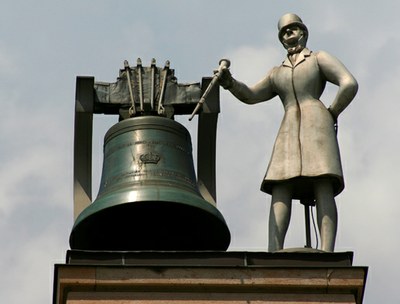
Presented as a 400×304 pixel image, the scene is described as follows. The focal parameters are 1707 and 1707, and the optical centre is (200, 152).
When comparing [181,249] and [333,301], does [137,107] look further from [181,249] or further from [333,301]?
[333,301]

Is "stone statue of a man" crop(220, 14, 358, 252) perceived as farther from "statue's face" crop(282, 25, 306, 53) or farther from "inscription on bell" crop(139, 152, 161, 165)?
"inscription on bell" crop(139, 152, 161, 165)

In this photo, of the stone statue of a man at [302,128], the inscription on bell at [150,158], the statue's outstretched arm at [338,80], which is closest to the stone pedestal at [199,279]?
the stone statue of a man at [302,128]

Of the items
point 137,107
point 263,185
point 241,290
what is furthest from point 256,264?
point 137,107

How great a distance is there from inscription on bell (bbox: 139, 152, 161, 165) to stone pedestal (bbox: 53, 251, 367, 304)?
1.73 meters

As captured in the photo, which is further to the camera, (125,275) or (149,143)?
(149,143)

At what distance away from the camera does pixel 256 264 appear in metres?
16.7

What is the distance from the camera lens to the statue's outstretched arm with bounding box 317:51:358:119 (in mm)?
18234

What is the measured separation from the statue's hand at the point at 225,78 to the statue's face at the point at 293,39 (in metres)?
0.81

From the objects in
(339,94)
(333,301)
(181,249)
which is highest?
(339,94)

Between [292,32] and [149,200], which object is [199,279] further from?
[292,32]

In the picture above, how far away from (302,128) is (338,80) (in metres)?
0.66

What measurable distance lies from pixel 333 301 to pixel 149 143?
303 cm

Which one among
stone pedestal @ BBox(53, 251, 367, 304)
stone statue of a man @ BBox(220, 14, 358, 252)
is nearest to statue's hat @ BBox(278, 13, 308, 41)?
stone statue of a man @ BBox(220, 14, 358, 252)

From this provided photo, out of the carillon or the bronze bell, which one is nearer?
the bronze bell
